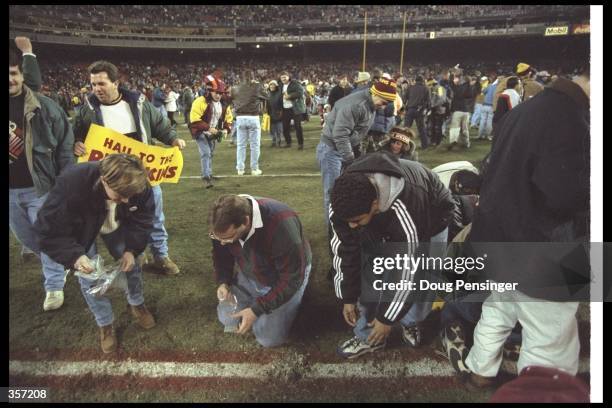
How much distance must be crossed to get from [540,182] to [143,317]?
7.74ft

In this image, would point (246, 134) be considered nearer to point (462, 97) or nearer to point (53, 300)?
point (53, 300)

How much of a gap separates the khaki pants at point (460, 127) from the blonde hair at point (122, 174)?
22.8 feet

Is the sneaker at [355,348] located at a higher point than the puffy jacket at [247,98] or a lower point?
lower

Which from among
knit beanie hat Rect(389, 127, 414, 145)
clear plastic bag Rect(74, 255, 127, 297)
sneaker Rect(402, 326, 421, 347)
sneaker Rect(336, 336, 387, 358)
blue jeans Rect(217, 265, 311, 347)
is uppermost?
knit beanie hat Rect(389, 127, 414, 145)

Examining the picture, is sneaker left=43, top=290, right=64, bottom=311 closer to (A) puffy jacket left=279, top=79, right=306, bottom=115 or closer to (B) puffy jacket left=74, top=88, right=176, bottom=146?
(B) puffy jacket left=74, top=88, right=176, bottom=146

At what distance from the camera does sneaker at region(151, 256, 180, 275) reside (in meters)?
2.94

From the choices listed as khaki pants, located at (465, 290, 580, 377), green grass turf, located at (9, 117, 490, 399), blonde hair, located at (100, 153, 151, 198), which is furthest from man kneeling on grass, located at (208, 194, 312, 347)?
khaki pants, located at (465, 290, 580, 377)

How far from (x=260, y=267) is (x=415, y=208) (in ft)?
3.27

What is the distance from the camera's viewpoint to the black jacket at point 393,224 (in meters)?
1.61

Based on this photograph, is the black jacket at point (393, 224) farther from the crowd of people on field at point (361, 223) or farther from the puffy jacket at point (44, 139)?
the puffy jacket at point (44, 139)

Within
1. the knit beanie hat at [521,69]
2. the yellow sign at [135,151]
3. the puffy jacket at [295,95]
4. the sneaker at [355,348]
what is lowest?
the sneaker at [355,348]

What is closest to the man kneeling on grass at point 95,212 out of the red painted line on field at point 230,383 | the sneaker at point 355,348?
the red painted line on field at point 230,383

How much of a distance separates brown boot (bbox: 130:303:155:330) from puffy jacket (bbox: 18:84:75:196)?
913 mm
